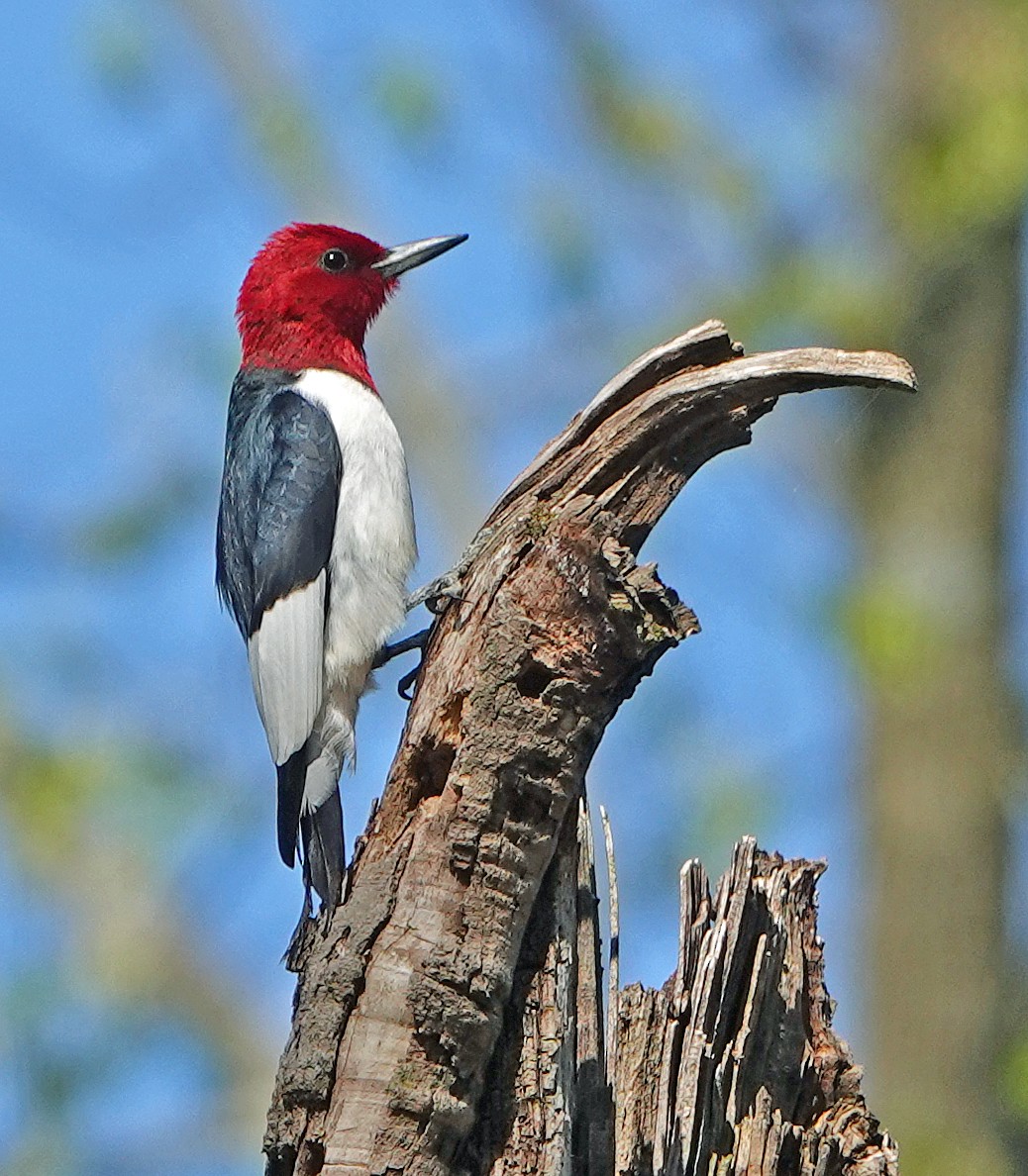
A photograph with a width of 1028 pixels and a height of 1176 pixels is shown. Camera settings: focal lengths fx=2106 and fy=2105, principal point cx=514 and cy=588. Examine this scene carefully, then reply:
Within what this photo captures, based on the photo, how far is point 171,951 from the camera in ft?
40.2

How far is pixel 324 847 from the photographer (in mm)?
4621

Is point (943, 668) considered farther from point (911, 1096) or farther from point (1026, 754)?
point (911, 1096)

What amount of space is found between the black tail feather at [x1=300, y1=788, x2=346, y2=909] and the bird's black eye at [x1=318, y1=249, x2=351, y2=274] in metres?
1.86

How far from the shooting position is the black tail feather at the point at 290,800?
15.5ft

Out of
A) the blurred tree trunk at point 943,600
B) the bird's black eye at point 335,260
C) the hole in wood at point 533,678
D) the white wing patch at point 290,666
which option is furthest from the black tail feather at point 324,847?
the blurred tree trunk at point 943,600

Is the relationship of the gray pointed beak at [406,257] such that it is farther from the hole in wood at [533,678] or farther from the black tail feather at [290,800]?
the hole in wood at [533,678]

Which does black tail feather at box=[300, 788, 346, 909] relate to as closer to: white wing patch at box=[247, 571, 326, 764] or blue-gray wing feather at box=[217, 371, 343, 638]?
white wing patch at box=[247, 571, 326, 764]

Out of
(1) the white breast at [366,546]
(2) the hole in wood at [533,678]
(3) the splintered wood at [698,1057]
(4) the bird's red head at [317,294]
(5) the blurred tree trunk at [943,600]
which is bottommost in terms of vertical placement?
(3) the splintered wood at [698,1057]

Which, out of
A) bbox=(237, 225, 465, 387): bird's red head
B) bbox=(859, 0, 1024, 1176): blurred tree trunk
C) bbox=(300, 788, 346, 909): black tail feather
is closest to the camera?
bbox=(300, 788, 346, 909): black tail feather

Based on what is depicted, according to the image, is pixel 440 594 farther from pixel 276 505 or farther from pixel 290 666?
pixel 276 505

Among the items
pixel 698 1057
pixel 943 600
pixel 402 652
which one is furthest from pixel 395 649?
pixel 943 600

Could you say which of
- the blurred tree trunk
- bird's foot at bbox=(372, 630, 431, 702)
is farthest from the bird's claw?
the blurred tree trunk

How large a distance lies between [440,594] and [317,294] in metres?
2.02

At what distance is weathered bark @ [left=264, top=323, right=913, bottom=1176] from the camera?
3.63 m
